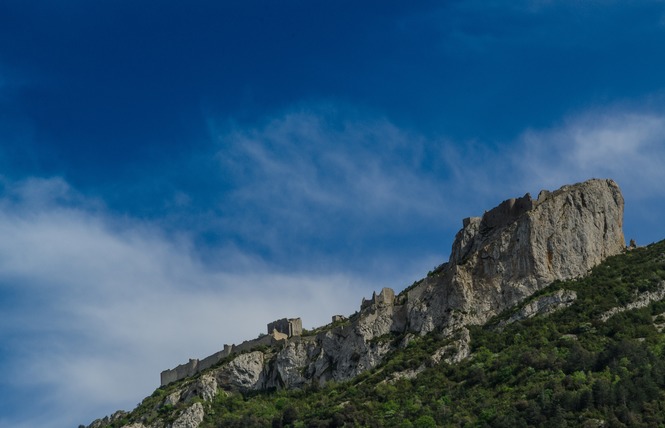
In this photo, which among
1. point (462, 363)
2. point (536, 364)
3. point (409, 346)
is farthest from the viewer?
point (409, 346)

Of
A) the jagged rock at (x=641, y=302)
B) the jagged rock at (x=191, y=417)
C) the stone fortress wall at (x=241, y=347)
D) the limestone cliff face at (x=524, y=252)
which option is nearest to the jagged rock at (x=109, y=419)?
the stone fortress wall at (x=241, y=347)

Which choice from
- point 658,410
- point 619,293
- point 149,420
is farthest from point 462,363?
point 149,420

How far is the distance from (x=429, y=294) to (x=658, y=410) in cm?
3260

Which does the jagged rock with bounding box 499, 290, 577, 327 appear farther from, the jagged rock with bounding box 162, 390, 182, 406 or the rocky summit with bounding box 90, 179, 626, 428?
the jagged rock with bounding box 162, 390, 182, 406

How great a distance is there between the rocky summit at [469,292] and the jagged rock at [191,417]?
0.37 ft

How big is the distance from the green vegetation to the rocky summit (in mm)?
1394

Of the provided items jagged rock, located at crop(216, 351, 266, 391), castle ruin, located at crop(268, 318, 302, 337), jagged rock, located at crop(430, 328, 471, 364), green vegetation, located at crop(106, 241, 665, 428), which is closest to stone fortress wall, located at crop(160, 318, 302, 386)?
castle ruin, located at crop(268, 318, 302, 337)

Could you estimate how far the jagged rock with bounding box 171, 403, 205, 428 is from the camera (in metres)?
102

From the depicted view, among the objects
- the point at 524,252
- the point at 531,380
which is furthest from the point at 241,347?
the point at 531,380

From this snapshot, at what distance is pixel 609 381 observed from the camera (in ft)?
263

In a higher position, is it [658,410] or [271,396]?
[271,396]

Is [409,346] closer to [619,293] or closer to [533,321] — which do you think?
[533,321]

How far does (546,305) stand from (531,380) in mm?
12805

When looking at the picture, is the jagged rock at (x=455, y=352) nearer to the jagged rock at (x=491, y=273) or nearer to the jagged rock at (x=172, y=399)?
the jagged rock at (x=491, y=273)
